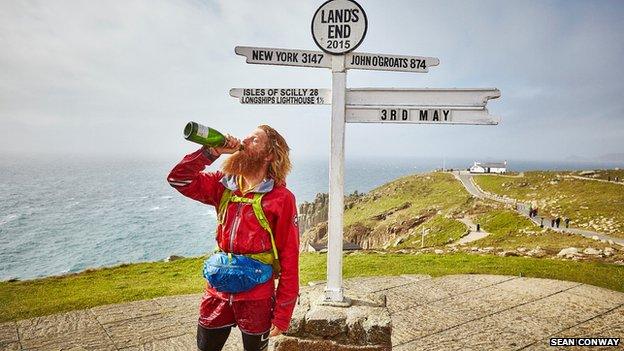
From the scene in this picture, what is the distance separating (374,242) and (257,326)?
189 ft

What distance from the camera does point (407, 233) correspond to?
2083 inches

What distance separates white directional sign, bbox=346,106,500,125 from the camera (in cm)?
351

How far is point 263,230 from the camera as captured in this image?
8.97ft

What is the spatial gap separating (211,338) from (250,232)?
35.9 inches

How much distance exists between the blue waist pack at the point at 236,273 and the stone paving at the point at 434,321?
2.36 metres

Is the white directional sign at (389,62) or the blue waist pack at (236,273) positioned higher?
the white directional sign at (389,62)

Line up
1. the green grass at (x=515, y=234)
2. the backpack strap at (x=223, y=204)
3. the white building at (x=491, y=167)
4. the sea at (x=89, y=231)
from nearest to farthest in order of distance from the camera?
the backpack strap at (x=223, y=204)
the green grass at (x=515, y=234)
the sea at (x=89, y=231)
the white building at (x=491, y=167)

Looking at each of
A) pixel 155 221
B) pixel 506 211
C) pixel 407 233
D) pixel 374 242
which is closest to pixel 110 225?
pixel 155 221

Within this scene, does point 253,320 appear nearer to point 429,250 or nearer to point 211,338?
point 211,338

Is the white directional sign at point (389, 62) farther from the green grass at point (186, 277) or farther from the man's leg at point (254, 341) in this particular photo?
the green grass at point (186, 277)

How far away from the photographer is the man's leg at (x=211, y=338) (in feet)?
9.12

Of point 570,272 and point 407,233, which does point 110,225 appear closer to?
point 407,233

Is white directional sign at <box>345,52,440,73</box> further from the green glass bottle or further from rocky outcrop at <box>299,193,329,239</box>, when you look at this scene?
rocky outcrop at <box>299,193,329,239</box>

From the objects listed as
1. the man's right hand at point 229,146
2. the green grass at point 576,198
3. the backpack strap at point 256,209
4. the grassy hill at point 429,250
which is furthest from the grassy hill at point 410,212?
the man's right hand at point 229,146
